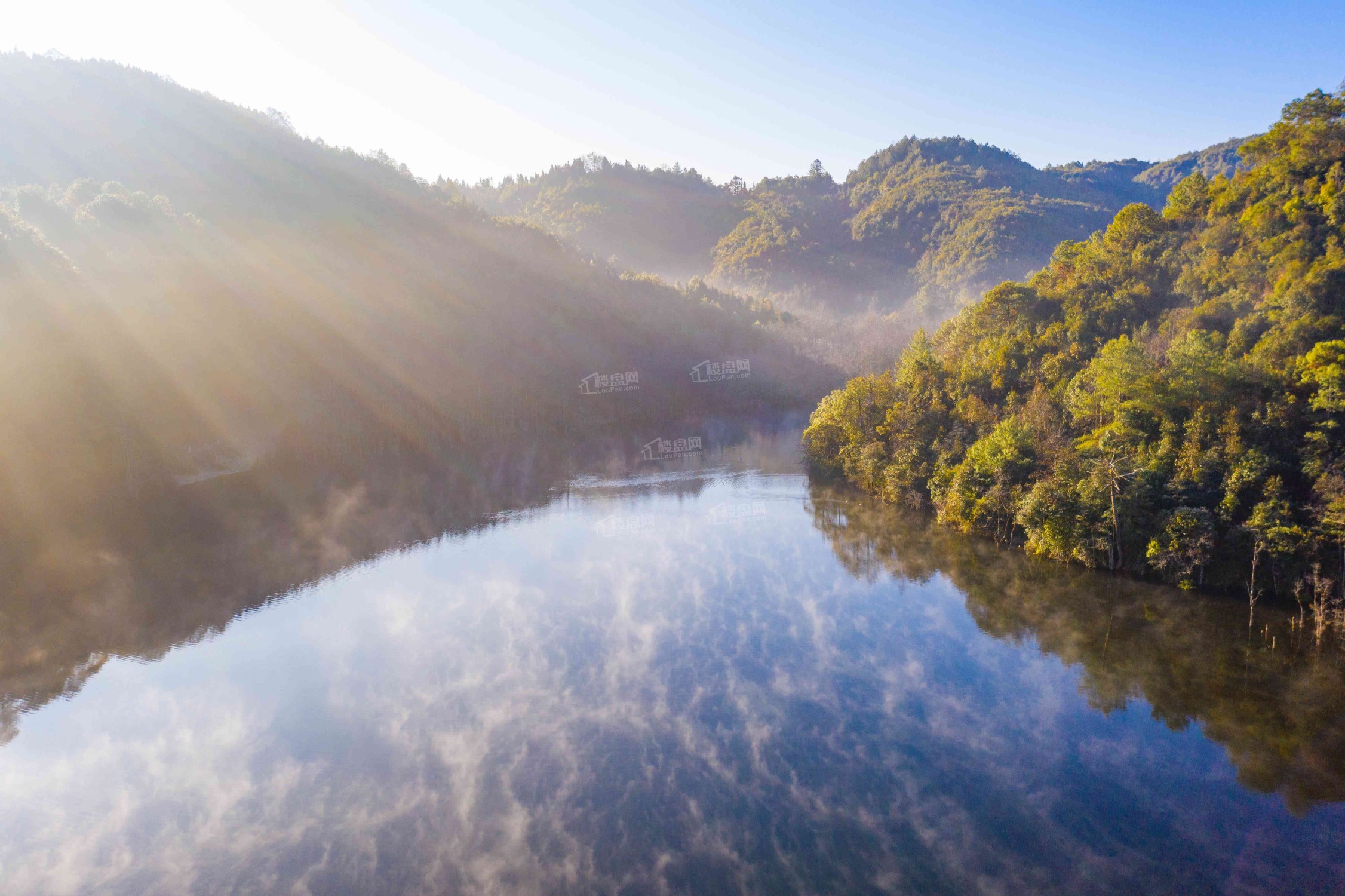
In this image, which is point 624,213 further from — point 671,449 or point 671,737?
point 671,737

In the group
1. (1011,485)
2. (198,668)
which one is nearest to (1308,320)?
(1011,485)

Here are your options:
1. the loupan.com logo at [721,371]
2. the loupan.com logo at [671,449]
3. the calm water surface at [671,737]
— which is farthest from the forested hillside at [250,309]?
the calm water surface at [671,737]

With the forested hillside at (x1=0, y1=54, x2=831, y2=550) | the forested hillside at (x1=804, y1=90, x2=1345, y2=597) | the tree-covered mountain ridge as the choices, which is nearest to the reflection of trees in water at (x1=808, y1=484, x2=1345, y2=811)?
the forested hillside at (x1=804, y1=90, x2=1345, y2=597)

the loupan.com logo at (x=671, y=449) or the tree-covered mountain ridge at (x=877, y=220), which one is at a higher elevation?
the tree-covered mountain ridge at (x=877, y=220)

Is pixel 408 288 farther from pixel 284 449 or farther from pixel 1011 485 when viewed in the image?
pixel 1011 485

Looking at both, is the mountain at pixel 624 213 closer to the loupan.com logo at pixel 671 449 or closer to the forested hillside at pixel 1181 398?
the loupan.com logo at pixel 671 449

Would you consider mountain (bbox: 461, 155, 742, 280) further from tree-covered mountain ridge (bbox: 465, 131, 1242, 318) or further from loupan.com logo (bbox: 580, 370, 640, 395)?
loupan.com logo (bbox: 580, 370, 640, 395)

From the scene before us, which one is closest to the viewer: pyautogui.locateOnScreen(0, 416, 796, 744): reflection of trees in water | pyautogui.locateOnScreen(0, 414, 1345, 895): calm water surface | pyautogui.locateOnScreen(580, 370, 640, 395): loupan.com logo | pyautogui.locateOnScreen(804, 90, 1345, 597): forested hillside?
pyautogui.locateOnScreen(0, 414, 1345, 895): calm water surface
